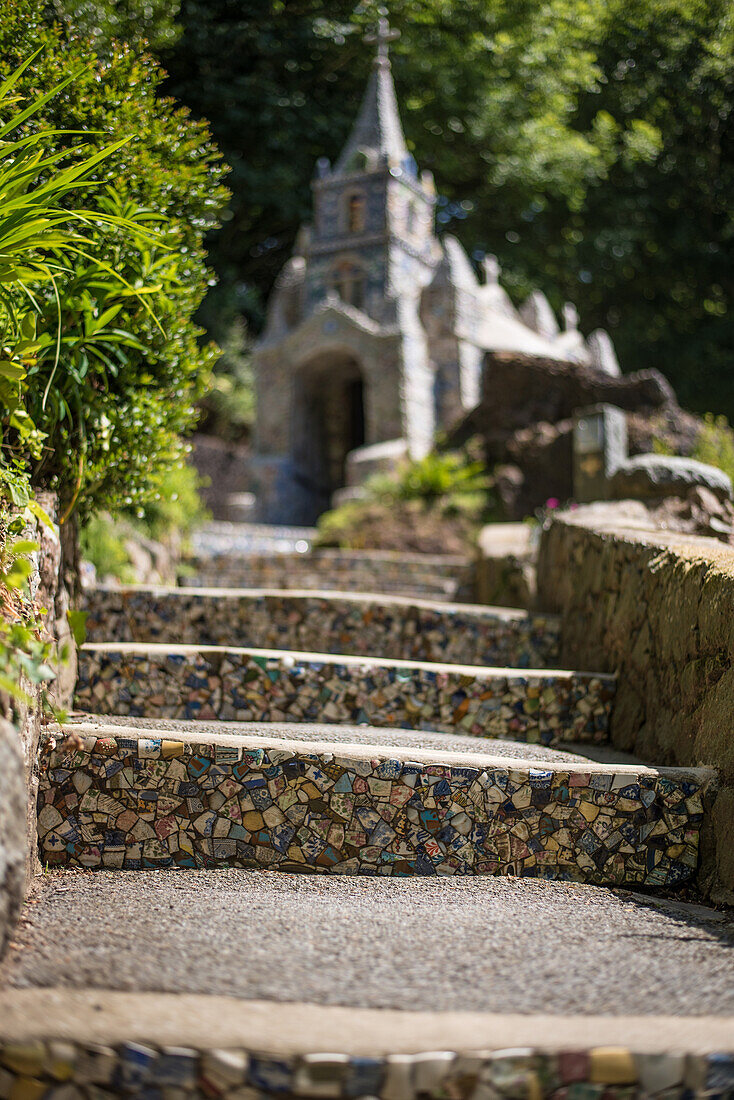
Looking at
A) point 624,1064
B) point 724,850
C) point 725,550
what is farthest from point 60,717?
point 725,550

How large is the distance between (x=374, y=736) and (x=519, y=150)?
26.6m

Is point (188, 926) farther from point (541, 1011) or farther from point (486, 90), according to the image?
point (486, 90)

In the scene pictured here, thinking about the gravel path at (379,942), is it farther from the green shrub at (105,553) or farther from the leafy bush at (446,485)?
the leafy bush at (446,485)

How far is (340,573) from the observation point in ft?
30.5

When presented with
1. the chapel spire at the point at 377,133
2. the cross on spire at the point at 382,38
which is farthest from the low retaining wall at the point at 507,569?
the cross on spire at the point at 382,38

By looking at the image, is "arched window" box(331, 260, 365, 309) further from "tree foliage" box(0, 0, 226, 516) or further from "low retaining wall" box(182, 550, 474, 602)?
"tree foliage" box(0, 0, 226, 516)

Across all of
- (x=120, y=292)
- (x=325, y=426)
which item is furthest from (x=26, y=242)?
(x=325, y=426)

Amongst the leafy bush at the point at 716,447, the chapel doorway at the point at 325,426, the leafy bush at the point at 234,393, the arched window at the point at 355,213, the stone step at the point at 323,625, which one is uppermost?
the arched window at the point at 355,213

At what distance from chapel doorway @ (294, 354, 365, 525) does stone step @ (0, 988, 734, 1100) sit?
18099 mm

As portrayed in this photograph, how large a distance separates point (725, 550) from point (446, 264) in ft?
50.6

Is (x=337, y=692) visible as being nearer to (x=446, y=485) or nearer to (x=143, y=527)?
(x=143, y=527)

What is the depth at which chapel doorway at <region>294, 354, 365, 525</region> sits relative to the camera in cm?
1989

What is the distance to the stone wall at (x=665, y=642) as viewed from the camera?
9.64ft

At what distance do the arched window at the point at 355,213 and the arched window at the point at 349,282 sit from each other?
82 centimetres
